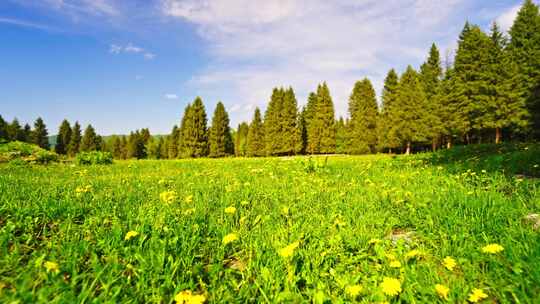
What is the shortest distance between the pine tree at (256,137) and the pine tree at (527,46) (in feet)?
133

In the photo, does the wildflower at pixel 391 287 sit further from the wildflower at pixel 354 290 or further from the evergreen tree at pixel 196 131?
the evergreen tree at pixel 196 131

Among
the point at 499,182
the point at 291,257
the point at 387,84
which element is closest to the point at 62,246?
the point at 291,257

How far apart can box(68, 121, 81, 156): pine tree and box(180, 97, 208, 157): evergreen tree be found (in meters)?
39.2

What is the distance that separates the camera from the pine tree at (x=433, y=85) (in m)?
36.6

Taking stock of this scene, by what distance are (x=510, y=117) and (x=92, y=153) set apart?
3455 cm

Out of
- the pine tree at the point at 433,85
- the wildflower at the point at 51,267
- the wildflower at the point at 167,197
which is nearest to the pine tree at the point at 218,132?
the pine tree at the point at 433,85

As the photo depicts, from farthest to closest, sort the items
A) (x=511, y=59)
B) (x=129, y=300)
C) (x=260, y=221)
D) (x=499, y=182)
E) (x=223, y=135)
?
(x=223, y=135), (x=511, y=59), (x=499, y=182), (x=260, y=221), (x=129, y=300)

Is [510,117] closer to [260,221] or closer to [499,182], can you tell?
[499,182]

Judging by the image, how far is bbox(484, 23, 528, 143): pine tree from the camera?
28250mm

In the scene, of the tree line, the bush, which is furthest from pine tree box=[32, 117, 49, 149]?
the bush

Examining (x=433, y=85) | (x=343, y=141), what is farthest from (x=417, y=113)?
(x=343, y=141)

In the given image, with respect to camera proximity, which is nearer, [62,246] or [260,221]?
[62,246]

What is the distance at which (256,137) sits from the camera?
199 feet

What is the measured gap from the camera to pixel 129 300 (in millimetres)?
1718
